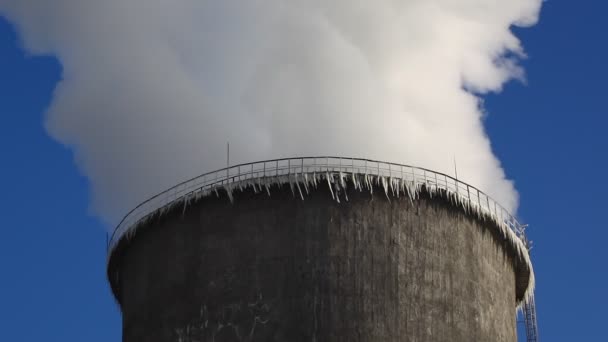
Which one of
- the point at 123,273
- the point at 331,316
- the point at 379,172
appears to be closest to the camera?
the point at 331,316

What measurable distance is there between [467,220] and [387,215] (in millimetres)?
2227

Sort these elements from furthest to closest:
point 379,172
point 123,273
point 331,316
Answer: point 123,273, point 379,172, point 331,316

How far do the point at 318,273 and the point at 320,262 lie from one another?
0.91ft

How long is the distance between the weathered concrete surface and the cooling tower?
3 centimetres

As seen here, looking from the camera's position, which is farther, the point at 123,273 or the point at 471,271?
the point at 123,273

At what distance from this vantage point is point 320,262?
97.9ft

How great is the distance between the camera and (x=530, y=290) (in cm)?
3494

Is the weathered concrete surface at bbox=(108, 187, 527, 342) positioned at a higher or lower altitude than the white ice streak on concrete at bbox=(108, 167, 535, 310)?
lower

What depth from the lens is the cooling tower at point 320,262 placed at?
29469mm

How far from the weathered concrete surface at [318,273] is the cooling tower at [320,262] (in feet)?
0.09

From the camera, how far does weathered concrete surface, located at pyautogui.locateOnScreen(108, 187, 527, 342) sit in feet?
96.5

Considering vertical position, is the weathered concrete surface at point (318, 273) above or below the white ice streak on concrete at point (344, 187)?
below

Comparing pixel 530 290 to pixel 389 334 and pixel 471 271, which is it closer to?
pixel 471 271

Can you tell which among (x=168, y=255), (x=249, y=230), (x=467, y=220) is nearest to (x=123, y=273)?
(x=168, y=255)
